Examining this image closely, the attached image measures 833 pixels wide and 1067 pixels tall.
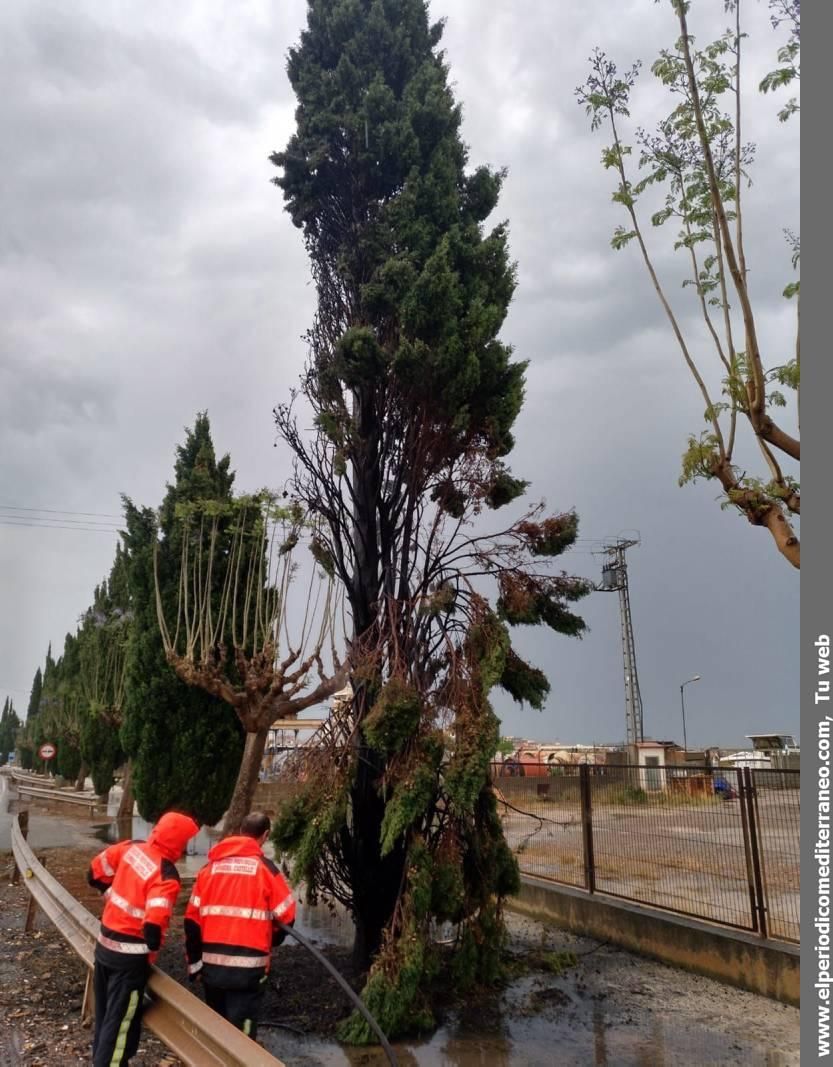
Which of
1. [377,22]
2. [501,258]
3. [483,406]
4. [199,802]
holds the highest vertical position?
[377,22]

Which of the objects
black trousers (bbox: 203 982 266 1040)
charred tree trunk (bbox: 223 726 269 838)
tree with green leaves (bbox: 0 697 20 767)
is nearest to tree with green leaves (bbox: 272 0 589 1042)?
black trousers (bbox: 203 982 266 1040)

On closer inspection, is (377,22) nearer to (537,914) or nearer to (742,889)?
(742,889)

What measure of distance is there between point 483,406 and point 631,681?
116ft

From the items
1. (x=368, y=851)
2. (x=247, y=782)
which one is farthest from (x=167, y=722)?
(x=368, y=851)

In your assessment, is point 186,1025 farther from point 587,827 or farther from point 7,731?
point 7,731

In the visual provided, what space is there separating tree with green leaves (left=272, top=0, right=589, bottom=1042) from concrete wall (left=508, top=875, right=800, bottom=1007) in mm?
2261

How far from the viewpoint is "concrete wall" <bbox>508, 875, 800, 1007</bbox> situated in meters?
7.56

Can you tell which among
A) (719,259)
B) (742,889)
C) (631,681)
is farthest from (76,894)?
(631,681)

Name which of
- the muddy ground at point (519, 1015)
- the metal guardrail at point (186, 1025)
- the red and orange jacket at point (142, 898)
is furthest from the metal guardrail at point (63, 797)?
the red and orange jacket at point (142, 898)

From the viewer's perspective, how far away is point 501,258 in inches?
373

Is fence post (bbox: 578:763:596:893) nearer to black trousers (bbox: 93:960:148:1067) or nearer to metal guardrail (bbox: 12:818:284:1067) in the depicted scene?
metal guardrail (bbox: 12:818:284:1067)

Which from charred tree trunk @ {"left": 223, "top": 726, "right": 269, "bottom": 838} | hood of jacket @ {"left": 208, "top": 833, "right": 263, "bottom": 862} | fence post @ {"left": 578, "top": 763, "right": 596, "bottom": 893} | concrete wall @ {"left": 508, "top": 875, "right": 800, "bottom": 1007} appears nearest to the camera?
hood of jacket @ {"left": 208, "top": 833, "right": 263, "bottom": 862}

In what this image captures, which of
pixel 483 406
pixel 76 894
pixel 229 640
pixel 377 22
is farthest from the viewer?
pixel 229 640

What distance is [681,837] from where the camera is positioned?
912cm
